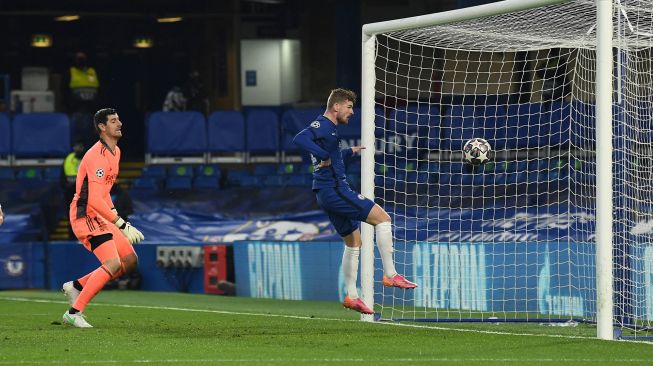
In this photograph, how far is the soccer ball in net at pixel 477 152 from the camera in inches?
565

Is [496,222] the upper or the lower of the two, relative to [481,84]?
lower

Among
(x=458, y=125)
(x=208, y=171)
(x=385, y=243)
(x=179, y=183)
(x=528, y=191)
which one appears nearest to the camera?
(x=385, y=243)

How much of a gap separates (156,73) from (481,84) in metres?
18.9

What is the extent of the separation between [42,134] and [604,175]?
18.3 metres

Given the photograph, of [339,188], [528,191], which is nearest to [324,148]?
[339,188]

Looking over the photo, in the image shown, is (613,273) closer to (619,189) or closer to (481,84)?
(619,189)

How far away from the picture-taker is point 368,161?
14430 mm

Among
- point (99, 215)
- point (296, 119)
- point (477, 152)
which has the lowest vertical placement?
point (99, 215)

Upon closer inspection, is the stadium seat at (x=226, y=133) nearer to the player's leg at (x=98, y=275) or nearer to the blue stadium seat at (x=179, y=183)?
the blue stadium seat at (x=179, y=183)

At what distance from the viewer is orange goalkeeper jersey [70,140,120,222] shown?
1297cm

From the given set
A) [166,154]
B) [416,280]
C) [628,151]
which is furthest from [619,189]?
[166,154]

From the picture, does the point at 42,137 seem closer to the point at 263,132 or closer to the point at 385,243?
the point at 263,132

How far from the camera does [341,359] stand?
406 inches

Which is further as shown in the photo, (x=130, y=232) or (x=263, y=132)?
(x=263, y=132)
